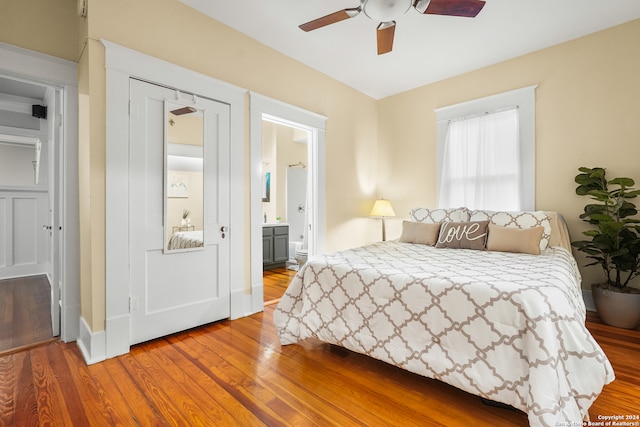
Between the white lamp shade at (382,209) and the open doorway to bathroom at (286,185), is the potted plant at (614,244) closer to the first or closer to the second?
the white lamp shade at (382,209)

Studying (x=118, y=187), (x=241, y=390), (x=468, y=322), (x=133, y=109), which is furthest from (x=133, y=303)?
(x=468, y=322)

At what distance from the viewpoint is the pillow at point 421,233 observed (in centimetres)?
338

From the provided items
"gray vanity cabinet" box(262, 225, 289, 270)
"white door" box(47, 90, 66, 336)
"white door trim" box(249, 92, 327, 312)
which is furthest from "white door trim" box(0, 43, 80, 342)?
"gray vanity cabinet" box(262, 225, 289, 270)

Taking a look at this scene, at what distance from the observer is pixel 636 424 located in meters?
1.54

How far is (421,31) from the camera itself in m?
3.12

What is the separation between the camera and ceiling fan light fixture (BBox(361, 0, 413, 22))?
2.03m

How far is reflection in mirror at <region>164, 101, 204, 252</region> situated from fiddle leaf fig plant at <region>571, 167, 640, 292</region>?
3.61m

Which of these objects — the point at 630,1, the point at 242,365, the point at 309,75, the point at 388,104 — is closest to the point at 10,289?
the point at 242,365

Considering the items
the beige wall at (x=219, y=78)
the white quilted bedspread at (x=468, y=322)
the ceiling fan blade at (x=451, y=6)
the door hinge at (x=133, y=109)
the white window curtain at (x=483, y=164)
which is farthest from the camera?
the white window curtain at (x=483, y=164)

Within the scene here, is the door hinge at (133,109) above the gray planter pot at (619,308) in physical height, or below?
above

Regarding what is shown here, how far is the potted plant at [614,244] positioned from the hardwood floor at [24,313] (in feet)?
16.1

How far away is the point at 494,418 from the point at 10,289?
214 inches

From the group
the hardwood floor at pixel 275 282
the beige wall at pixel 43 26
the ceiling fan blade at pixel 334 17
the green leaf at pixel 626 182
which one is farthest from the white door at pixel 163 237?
the green leaf at pixel 626 182

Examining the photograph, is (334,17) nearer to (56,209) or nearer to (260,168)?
(260,168)
